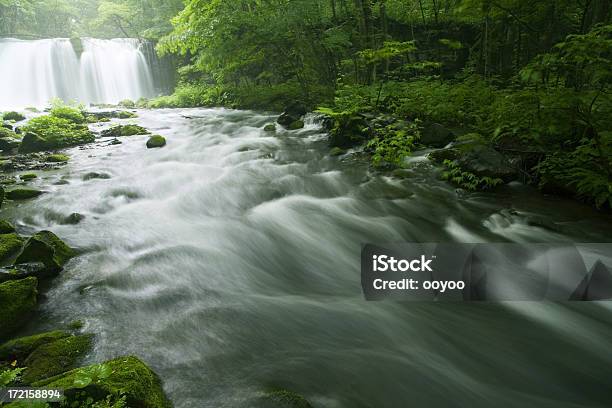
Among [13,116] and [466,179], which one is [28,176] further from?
[13,116]

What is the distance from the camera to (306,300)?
357 centimetres

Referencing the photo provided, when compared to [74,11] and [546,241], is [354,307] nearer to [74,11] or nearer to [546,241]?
[546,241]

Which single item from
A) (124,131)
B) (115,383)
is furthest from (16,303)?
(124,131)

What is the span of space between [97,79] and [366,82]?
22.1 meters

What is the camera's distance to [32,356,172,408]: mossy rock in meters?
1.81

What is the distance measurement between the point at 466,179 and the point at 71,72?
27.9 meters

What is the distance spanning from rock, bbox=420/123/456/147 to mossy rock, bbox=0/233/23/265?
282 inches

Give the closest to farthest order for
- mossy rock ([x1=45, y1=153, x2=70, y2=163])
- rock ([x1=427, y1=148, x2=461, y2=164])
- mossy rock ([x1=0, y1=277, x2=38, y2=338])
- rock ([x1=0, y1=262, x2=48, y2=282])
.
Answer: mossy rock ([x1=0, y1=277, x2=38, y2=338]) < rock ([x1=0, y1=262, x2=48, y2=282]) < rock ([x1=427, y1=148, x2=461, y2=164]) < mossy rock ([x1=45, y1=153, x2=70, y2=163])

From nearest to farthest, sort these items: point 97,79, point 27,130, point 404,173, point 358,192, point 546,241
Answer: point 546,241
point 358,192
point 404,173
point 27,130
point 97,79

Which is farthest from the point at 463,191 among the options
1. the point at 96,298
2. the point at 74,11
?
the point at 74,11

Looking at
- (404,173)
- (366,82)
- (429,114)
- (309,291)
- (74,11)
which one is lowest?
(309,291)

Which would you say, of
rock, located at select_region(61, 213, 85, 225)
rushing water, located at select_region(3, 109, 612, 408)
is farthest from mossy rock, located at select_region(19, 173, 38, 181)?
rock, located at select_region(61, 213, 85, 225)

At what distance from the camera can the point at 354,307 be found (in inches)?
131

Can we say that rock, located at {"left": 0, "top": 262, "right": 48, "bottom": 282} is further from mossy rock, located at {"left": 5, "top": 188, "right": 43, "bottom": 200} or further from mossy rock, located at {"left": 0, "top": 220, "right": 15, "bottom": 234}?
mossy rock, located at {"left": 5, "top": 188, "right": 43, "bottom": 200}
